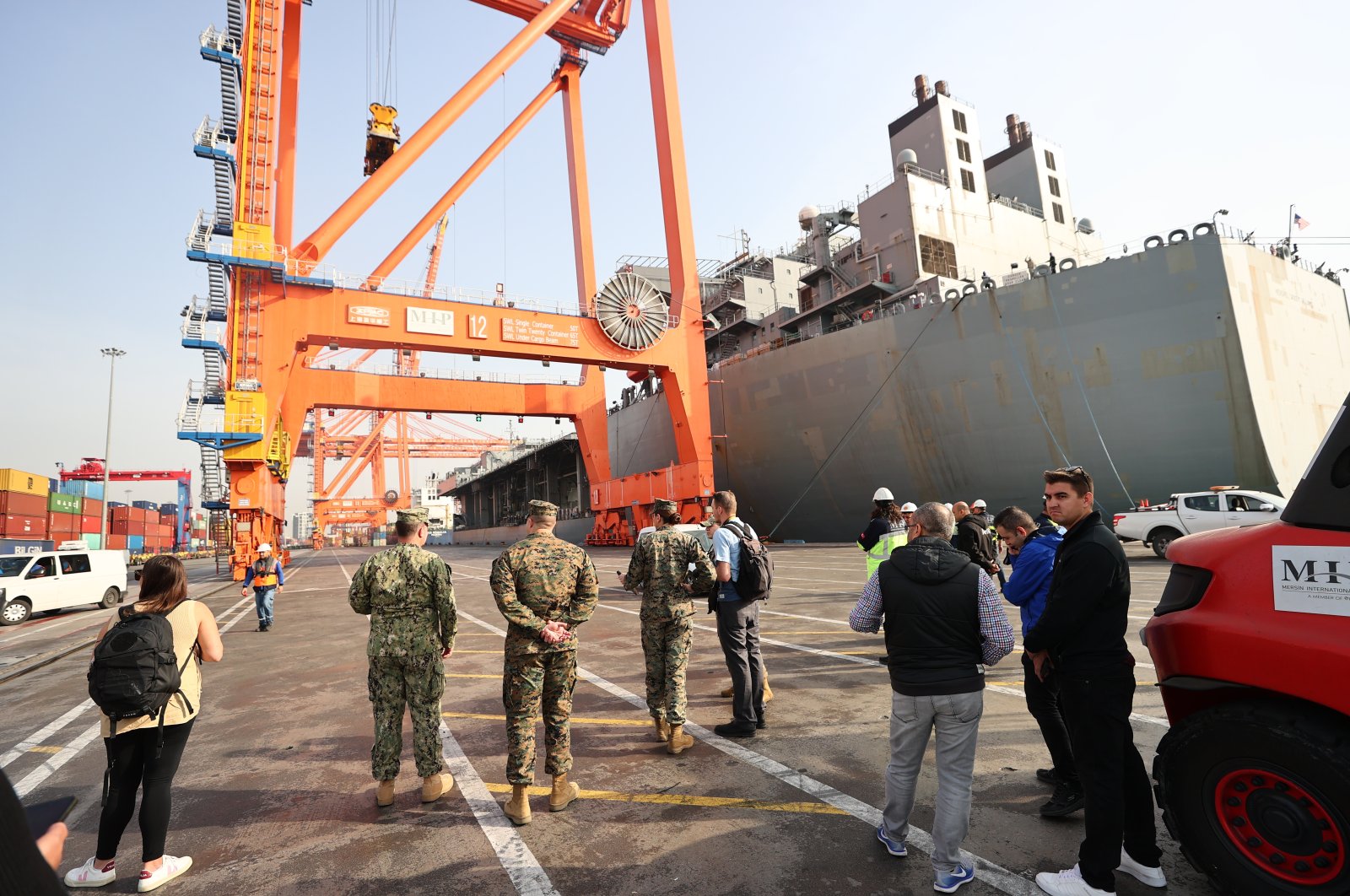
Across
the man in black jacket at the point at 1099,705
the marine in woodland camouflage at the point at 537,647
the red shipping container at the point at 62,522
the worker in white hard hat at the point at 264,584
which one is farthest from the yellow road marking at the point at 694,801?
the red shipping container at the point at 62,522

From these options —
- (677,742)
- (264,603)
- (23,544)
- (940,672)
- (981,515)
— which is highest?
(23,544)

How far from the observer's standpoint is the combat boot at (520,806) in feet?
12.2

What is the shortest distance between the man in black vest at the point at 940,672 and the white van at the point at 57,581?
2082cm

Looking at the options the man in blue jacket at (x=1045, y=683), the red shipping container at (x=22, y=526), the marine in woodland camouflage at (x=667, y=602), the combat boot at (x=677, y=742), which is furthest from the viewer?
the red shipping container at (x=22, y=526)

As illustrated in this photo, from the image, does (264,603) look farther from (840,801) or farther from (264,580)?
(840,801)

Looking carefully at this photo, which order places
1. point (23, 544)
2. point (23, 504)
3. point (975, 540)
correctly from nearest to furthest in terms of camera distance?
point (975, 540), point (23, 544), point (23, 504)

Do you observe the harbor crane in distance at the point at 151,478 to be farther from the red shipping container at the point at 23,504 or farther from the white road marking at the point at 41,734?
the white road marking at the point at 41,734

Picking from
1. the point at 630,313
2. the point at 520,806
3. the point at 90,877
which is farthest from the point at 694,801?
the point at 630,313

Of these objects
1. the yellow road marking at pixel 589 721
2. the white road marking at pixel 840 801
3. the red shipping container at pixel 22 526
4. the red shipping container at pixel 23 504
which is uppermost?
the red shipping container at pixel 23 504

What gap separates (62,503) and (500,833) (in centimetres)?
6090

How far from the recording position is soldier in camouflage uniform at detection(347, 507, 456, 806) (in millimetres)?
4023

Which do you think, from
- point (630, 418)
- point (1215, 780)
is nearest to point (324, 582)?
point (630, 418)

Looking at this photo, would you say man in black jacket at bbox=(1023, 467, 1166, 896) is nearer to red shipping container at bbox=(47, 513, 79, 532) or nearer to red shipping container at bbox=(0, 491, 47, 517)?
red shipping container at bbox=(0, 491, 47, 517)

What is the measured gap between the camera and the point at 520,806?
375 cm
